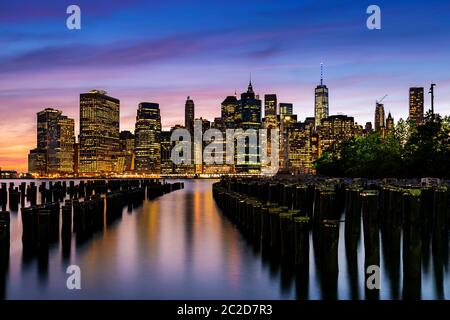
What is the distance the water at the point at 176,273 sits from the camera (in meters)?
14.9

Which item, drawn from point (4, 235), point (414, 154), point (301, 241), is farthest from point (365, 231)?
point (414, 154)

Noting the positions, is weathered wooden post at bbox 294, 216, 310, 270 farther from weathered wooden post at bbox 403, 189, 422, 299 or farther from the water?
weathered wooden post at bbox 403, 189, 422, 299

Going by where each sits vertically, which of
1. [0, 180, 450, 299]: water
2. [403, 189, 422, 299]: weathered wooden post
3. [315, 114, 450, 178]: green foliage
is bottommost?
[0, 180, 450, 299]: water

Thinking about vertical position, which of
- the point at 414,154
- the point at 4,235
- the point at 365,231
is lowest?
the point at 4,235

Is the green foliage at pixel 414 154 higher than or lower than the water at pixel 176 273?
higher

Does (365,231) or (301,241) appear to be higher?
(365,231)

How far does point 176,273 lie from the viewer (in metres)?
18.0

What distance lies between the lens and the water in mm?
14852

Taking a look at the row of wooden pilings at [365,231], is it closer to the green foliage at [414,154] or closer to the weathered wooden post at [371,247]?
the weathered wooden post at [371,247]

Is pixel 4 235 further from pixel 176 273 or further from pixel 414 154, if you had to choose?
pixel 414 154

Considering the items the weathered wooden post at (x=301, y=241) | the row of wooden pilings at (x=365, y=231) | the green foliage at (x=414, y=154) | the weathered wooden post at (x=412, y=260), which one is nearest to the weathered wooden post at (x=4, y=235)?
the row of wooden pilings at (x=365, y=231)

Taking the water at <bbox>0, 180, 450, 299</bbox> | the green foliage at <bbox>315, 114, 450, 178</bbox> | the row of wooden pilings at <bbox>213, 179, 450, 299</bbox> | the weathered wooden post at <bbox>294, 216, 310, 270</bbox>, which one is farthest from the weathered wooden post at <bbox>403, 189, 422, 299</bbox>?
the green foliage at <bbox>315, 114, 450, 178</bbox>

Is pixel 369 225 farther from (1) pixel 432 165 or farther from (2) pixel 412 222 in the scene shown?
(1) pixel 432 165
